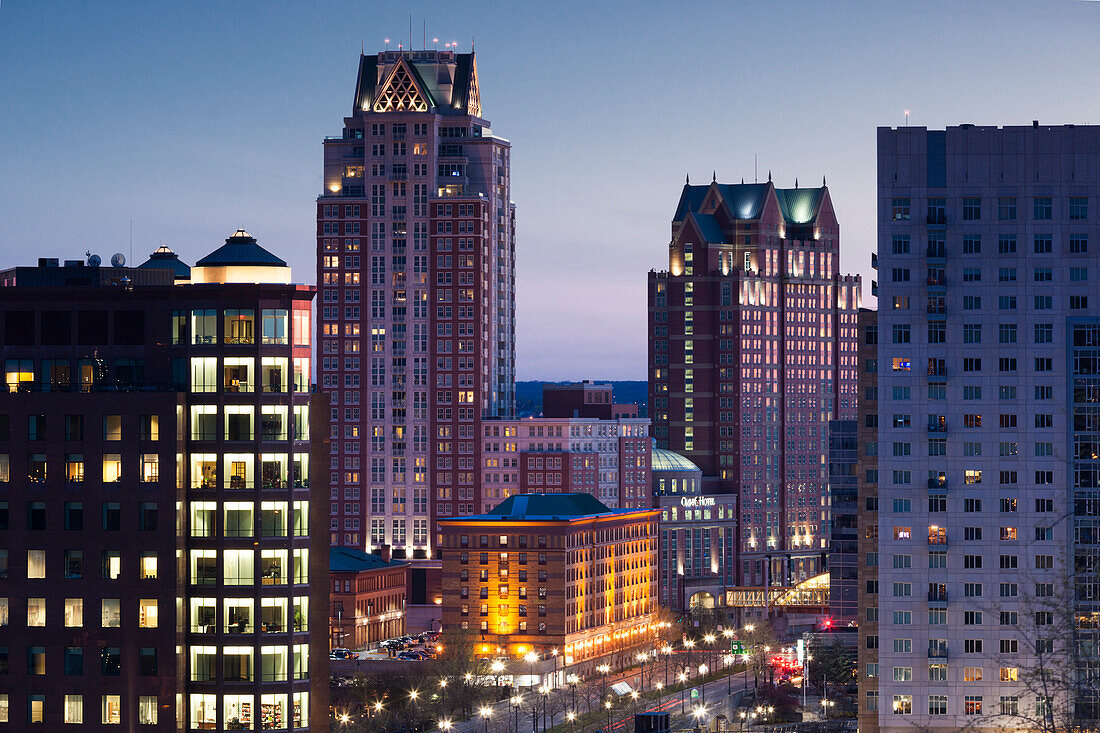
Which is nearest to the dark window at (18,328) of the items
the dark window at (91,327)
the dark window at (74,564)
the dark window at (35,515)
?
the dark window at (91,327)

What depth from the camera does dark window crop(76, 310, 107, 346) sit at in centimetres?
14838

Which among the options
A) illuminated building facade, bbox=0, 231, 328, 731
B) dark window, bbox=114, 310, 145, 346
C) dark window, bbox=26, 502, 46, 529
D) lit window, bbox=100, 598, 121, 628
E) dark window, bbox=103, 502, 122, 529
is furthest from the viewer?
dark window, bbox=114, 310, 145, 346

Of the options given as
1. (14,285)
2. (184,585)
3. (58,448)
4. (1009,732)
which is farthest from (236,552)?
(1009,732)

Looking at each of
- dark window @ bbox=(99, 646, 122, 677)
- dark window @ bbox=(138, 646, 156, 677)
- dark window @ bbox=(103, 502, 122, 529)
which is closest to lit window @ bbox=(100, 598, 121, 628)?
dark window @ bbox=(99, 646, 122, 677)

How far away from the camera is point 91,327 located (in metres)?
149

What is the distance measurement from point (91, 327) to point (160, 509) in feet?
45.8

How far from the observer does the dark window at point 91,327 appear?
487 ft

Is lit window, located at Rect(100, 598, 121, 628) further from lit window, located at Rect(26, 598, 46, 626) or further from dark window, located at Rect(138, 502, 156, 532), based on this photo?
dark window, located at Rect(138, 502, 156, 532)

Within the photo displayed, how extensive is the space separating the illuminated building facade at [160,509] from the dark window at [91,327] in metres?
0.10

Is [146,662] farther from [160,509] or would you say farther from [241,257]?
[241,257]

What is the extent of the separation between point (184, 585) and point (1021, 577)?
86.6m

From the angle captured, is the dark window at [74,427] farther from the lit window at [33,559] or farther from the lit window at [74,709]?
the lit window at [74,709]

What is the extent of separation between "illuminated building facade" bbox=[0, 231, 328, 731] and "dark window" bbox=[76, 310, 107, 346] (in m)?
0.10

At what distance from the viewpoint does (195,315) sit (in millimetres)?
148125
